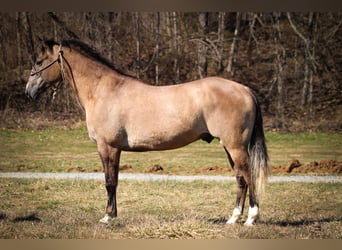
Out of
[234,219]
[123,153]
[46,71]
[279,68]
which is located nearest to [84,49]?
[46,71]

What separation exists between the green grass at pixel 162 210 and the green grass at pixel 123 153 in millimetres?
205

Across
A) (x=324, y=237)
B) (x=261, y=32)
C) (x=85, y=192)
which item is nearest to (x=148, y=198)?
(x=85, y=192)

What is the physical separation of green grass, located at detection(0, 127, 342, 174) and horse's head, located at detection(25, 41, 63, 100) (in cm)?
92

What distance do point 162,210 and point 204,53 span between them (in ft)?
6.25

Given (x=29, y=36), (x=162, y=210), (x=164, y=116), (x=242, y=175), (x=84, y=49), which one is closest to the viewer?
(x=242, y=175)

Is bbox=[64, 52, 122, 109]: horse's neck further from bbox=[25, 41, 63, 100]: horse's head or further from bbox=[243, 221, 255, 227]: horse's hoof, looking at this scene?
bbox=[243, 221, 255, 227]: horse's hoof

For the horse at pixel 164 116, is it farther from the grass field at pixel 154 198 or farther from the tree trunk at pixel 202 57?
the tree trunk at pixel 202 57

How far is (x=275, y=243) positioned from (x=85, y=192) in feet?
6.94

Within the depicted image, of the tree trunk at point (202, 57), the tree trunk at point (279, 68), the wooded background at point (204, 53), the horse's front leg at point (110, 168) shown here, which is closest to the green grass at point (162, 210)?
the horse's front leg at point (110, 168)

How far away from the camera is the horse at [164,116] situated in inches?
191

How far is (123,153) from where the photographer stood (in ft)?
20.8

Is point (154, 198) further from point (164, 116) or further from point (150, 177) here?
point (164, 116)

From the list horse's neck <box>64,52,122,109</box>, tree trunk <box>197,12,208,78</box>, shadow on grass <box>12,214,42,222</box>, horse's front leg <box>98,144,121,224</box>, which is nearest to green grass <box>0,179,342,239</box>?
shadow on grass <box>12,214,42,222</box>
